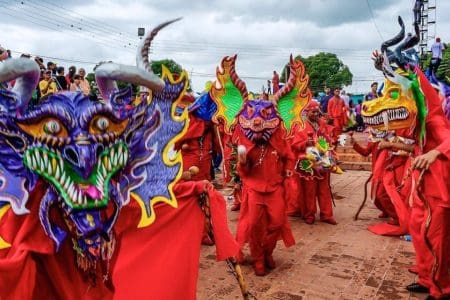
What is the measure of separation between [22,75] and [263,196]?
327 cm

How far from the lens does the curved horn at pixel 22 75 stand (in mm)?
2080

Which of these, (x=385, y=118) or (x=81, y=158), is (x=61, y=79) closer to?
(x=385, y=118)

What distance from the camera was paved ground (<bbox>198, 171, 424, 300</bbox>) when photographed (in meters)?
4.46

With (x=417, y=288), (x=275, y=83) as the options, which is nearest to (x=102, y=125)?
(x=417, y=288)

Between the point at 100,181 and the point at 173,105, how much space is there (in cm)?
72

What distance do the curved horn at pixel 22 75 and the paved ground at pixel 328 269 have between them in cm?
284

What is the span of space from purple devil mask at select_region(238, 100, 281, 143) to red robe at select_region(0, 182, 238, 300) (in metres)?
1.72

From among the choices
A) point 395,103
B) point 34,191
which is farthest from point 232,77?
point 34,191

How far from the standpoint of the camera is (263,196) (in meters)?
4.98

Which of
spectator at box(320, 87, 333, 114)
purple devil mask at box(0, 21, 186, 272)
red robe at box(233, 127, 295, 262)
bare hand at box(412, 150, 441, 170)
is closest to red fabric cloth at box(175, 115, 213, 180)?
red robe at box(233, 127, 295, 262)

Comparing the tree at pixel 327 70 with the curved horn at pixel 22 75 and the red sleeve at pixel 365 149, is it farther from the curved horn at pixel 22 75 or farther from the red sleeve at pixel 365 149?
the curved horn at pixel 22 75

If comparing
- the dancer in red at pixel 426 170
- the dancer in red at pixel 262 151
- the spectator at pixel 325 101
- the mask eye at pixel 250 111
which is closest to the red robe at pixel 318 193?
the dancer in red at pixel 262 151

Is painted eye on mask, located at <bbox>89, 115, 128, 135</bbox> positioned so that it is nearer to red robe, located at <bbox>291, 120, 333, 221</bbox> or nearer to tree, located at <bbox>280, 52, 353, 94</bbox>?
red robe, located at <bbox>291, 120, 333, 221</bbox>

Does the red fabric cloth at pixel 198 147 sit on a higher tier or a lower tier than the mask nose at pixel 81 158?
lower
